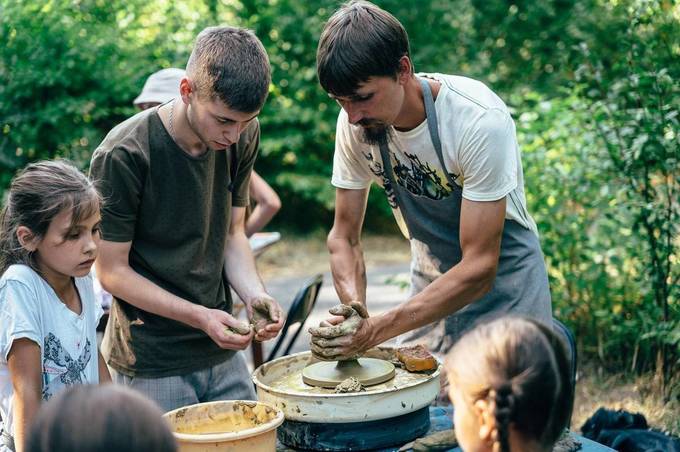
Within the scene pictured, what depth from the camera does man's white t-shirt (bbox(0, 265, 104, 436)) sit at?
2162 mm

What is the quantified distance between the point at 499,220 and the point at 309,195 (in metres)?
6.92

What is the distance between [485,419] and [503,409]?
70mm

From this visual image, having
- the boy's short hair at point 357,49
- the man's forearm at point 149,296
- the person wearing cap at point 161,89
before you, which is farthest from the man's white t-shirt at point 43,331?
the person wearing cap at point 161,89

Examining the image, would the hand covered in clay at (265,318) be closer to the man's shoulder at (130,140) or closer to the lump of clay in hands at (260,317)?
the lump of clay in hands at (260,317)

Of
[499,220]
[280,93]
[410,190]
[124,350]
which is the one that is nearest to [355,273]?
[410,190]

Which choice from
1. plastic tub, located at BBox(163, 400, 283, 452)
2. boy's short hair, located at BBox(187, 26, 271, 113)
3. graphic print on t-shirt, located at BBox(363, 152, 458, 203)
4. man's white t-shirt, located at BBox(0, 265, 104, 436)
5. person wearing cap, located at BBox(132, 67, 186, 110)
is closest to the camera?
plastic tub, located at BBox(163, 400, 283, 452)

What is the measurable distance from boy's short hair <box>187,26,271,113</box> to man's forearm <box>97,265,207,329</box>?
1.90 ft

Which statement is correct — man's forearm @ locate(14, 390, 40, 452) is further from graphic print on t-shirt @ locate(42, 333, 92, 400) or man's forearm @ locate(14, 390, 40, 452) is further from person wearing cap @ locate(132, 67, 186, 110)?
person wearing cap @ locate(132, 67, 186, 110)

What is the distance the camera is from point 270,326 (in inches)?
101

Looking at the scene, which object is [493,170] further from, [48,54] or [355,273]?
[48,54]

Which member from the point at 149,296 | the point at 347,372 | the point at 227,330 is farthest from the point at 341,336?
the point at 149,296

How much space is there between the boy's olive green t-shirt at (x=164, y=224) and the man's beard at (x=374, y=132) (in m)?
0.38

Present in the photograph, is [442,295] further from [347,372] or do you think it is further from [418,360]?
[347,372]

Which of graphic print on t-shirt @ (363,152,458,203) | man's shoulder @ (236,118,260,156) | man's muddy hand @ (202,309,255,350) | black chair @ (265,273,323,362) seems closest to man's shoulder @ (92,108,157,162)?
man's shoulder @ (236,118,260,156)
